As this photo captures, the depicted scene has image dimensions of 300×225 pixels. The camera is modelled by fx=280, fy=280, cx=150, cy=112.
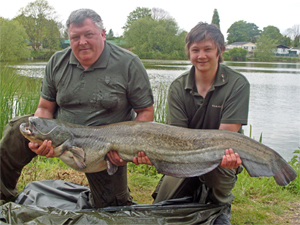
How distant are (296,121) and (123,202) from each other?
26.3 feet

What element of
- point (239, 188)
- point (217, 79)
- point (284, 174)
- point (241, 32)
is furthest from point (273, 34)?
point (284, 174)

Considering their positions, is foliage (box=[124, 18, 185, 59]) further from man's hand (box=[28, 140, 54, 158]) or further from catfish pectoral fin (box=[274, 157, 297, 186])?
catfish pectoral fin (box=[274, 157, 297, 186])

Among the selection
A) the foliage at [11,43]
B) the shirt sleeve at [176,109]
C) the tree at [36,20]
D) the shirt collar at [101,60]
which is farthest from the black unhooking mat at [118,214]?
the tree at [36,20]

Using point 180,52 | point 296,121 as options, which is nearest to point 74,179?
point 296,121

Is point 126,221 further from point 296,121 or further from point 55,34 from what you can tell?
point 55,34

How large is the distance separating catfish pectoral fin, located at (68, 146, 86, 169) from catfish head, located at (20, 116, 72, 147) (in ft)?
0.41

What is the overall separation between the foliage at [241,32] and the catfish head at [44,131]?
97.9 metres

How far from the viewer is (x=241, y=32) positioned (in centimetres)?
9519

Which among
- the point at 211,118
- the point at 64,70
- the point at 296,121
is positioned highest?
the point at 64,70

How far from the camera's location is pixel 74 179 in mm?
3900

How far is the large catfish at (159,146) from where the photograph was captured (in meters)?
2.46

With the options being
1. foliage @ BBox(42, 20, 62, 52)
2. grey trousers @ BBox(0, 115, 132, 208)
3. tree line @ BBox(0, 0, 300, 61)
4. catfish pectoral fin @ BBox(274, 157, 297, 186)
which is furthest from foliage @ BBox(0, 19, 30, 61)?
catfish pectoral fin @ BBox(274, 157, 297, 186)

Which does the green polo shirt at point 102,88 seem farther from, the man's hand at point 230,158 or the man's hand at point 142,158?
the man's hand at point 230,158

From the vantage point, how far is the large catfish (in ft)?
8.06
